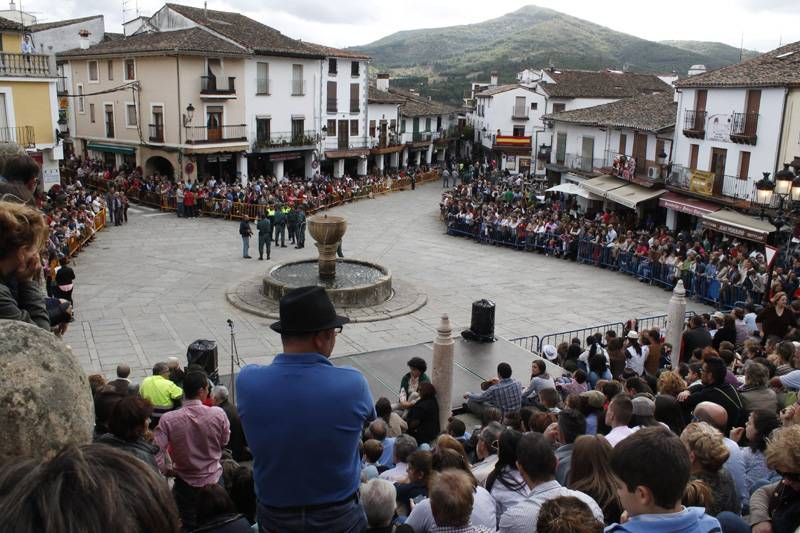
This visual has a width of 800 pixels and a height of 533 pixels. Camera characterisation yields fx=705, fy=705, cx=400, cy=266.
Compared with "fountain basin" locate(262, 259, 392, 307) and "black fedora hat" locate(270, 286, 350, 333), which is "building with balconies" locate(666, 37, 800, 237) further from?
"black fedora hat" locate(270, 286, 350, 333)

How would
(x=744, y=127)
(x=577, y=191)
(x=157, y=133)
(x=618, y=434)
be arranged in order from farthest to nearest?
(x=157, y=133) → (x=577, y=191) → (x=744, y=127) → (x=618, y=434)

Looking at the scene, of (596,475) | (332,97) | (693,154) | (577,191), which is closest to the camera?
(596,475)

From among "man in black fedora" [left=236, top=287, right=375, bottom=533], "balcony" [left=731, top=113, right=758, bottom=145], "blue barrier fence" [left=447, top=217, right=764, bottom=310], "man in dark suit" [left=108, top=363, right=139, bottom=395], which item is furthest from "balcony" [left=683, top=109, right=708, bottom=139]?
"man in black fedora" [left=236, top=287, right=375, bottom=533]

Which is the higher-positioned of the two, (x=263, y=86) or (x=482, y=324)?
(x=263, y=86)

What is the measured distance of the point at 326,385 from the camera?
11.1 ft

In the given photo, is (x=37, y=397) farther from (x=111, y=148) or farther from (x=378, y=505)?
(x=111, y=148)

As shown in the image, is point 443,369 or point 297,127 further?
point 297,127

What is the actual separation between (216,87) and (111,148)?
809 cm

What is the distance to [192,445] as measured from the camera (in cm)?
591

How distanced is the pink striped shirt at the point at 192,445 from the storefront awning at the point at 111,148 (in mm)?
38463

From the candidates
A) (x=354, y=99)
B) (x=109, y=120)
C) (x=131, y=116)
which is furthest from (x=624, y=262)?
(x=109, y=120)

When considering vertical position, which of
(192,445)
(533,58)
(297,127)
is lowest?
(192,445)

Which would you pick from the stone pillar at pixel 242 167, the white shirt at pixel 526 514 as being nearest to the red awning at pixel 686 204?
the stone pillar at pixel 242 167

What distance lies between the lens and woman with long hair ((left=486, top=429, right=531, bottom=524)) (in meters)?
5.12
